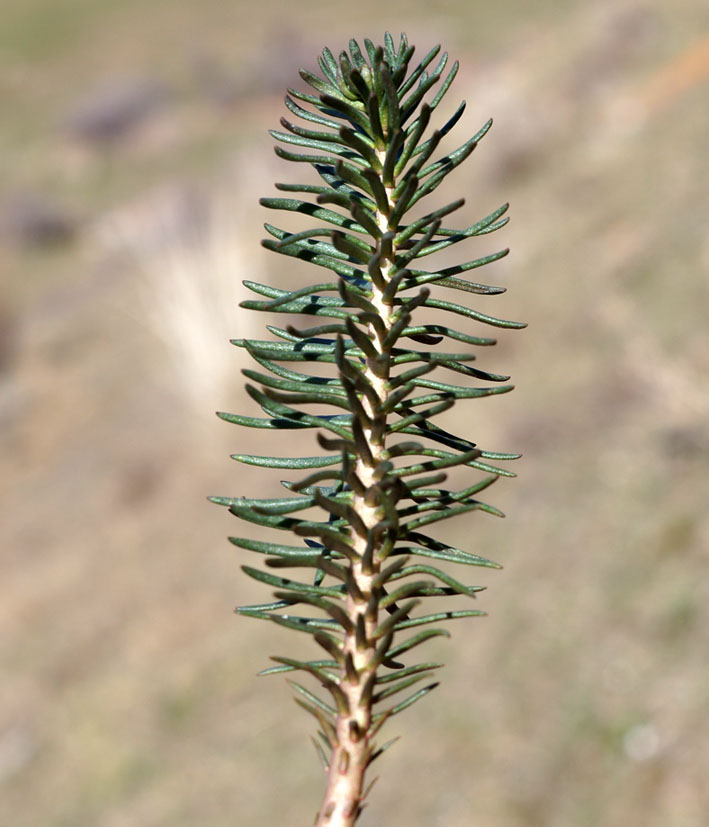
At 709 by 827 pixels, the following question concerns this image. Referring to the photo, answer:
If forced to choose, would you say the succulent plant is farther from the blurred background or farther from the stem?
the blurred background

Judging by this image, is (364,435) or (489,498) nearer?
(364,435)

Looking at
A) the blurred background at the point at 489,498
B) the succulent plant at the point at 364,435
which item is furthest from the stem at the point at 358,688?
the blurred background at the point at 489,498

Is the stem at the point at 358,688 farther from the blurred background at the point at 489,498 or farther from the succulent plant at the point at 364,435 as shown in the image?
the blurred background at the point at 489,498

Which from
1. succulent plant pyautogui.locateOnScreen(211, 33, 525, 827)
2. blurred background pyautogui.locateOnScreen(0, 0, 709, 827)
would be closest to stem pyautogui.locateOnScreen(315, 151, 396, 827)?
succulent plant pyautogui.locateOnScreen(211, 33, 525, 827)

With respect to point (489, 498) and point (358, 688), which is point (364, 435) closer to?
point (358, 688)

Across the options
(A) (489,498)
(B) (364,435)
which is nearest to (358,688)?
(B) (364,435)

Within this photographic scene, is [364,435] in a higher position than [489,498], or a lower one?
lower

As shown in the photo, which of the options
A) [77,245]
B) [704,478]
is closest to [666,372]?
[704,478]
